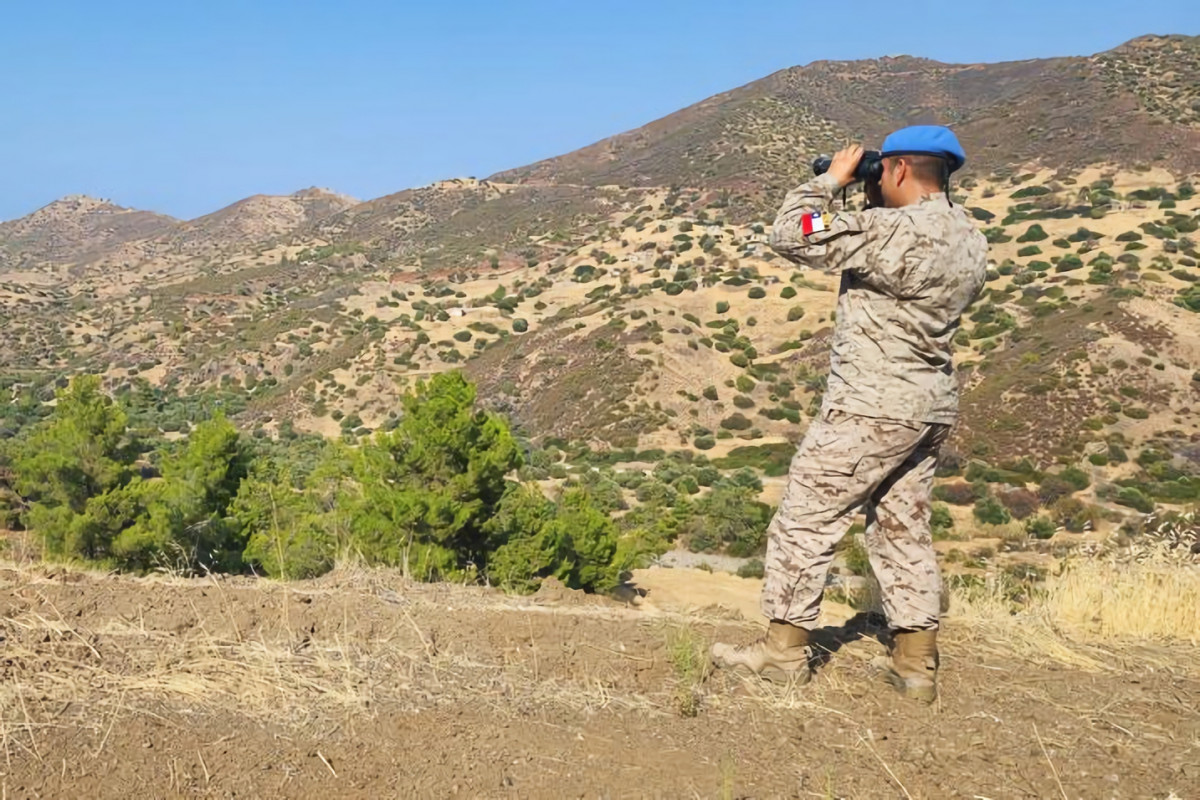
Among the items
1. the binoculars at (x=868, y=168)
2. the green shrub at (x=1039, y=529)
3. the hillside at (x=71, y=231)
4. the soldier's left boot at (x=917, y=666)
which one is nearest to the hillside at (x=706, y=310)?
the green shrub at (x=1039, y=529)

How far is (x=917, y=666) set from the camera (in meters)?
3.29

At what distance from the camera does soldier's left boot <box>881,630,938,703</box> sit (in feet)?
10.7

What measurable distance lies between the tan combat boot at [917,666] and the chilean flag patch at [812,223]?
1.51m

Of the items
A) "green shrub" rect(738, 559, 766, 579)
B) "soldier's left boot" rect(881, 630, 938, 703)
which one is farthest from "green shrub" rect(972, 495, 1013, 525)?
"soldier's left boot" rect(881, 630, 938, 703)

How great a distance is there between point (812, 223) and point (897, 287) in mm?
375

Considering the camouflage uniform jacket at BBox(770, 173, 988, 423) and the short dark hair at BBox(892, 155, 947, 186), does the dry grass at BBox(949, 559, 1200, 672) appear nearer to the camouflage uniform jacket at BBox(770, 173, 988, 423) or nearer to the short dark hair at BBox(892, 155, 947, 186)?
the camouflage uniform jacket at BBox(770, 173, 988, 423)

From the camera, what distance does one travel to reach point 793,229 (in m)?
3.23

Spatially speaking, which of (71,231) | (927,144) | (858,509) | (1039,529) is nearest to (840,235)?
(927,144)

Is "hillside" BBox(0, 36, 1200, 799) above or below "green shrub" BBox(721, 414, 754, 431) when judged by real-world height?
above

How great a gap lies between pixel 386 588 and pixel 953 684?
275 cm

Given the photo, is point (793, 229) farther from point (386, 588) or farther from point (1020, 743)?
point (386, 588)

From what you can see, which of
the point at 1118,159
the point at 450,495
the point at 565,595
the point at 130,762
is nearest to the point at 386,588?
the point at 565,595

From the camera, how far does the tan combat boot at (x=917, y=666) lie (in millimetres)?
3248

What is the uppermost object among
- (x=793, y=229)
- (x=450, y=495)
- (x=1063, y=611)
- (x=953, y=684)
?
(x=793, y=229)
